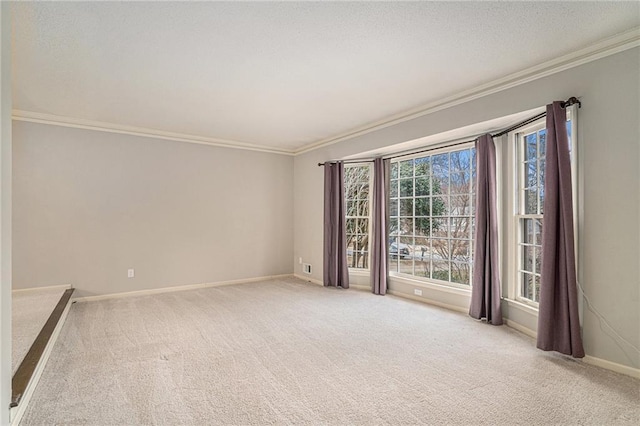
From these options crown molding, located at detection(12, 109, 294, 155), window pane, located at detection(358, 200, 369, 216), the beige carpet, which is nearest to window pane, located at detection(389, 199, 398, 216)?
window pane, located at detection(358, 200, 369, 216)

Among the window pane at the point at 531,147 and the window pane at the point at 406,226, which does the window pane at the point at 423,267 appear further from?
the window pane at the point at 531,147

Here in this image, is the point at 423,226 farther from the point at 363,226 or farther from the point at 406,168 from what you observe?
the point at 363,226

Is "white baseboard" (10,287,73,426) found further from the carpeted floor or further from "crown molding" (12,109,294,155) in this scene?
→ "crown molding" (12,109,294,155)

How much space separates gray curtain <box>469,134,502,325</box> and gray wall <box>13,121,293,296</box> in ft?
12.2

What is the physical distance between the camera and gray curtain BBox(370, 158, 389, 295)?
5145mm

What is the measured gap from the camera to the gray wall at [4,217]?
1786 mm

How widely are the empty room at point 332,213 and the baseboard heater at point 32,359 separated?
0.09 feet

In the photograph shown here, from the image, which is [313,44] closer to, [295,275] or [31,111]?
[31,111]

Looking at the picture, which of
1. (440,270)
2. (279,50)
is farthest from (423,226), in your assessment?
(279,50)

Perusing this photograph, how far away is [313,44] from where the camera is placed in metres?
2.59

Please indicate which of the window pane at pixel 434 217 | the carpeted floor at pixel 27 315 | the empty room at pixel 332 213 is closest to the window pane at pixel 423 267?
the window pane at pixel 434 217

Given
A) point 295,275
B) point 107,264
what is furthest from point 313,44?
point 295,275

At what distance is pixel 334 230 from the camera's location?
18.6 ft

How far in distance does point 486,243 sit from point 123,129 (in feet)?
17.1
